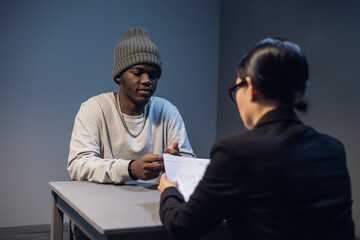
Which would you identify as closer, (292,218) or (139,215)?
(292,218)

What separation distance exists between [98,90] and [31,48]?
2.21ft

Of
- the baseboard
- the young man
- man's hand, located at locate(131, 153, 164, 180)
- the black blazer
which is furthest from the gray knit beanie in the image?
the baseboard

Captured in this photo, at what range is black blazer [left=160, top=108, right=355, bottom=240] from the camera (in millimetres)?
942

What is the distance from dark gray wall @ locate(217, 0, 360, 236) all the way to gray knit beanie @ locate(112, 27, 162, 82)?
1158 mm

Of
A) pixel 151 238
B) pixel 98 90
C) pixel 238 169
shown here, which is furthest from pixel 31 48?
pixel 238 169

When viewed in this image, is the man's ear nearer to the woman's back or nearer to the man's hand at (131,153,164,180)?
the woman's back

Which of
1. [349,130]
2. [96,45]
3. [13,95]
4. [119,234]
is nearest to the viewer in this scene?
[119,234]

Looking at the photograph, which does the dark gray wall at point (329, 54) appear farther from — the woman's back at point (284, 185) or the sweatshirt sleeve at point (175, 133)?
the woman's back at point (284, 185)

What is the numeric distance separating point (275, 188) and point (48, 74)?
9.63ft

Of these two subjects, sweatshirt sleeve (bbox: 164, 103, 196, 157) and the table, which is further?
sweatshirt sleeve (bbox: 164, 103, 196, 157)

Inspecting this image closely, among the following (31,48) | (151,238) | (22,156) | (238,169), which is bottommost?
(22,156)

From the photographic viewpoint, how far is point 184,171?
150 cm

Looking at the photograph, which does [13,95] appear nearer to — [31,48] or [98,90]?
[31,48]

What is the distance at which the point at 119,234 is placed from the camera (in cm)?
115
